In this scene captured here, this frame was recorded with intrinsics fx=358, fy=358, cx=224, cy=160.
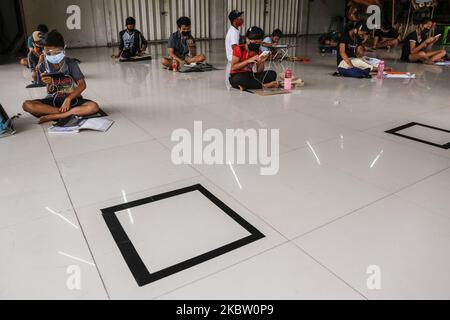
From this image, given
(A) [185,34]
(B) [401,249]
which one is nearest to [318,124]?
(B) [401,249]

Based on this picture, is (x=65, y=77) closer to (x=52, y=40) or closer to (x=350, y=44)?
(x=52, y=40)

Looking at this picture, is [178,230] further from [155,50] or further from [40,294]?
[155,50]

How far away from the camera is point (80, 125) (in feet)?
10.5

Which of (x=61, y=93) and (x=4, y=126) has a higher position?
(x=61, y=93)

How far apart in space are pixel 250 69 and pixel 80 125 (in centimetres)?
233

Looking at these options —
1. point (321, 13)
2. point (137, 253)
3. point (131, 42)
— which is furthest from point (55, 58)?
point (321, 13)

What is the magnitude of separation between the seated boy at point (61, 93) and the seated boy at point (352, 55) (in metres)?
3.88

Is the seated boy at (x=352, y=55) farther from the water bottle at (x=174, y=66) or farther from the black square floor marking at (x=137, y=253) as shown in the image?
the black square floor marking at (x=137, y=253)

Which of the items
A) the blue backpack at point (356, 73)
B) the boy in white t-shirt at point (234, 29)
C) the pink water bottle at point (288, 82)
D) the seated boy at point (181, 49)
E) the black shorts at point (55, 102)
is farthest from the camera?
the seated boy at point (181, 49)

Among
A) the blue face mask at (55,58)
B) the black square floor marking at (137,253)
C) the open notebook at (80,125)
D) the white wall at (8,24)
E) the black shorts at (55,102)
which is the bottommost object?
the black square floor marking at (137,253)

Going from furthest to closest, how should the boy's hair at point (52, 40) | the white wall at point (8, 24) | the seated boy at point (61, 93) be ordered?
the white wall at point (8, 24)
the seated boy at point (61, 93)
the boy's hair at point (52, 40)

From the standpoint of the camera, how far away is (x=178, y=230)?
1764mm

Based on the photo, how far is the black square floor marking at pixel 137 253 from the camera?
1480 mm

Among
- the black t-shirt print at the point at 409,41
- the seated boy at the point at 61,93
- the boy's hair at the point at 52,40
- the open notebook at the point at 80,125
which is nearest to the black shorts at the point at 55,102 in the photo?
the seated boy at the point at 61,93
